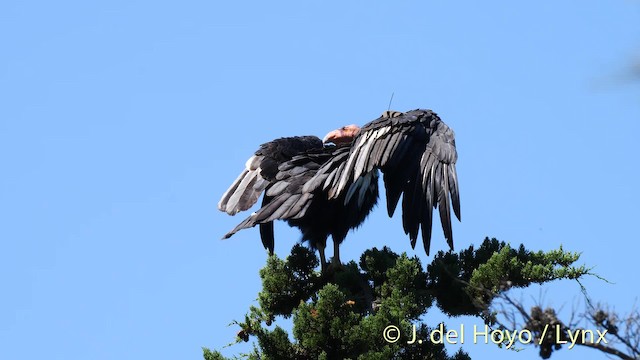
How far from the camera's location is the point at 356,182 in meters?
11.6

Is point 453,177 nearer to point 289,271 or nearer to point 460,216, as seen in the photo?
point 460,216

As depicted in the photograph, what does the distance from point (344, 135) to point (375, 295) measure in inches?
108

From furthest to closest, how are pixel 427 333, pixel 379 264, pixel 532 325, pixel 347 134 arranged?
1. pixel 347 134
2. pixel 379 264
3. pixel 427 333
4. pixel 532 325

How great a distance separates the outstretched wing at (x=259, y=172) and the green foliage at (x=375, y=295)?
1020mm

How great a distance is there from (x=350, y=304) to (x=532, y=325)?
4321 millimetres

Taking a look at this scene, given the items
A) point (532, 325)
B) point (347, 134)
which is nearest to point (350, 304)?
point (347, 134)

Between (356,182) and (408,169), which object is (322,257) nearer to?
(356,182)

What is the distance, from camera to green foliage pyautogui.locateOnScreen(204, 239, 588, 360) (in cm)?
959

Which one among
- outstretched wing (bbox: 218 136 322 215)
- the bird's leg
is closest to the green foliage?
the bird's leg

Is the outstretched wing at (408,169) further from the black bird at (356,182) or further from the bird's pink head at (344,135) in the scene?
the bird's pink head at (344,135)

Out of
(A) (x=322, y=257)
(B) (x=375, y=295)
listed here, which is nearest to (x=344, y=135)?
(A) (x=322, y=257)

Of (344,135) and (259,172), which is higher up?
(344,135)

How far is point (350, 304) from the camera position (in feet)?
32.5

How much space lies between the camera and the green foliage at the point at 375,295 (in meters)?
9.59
